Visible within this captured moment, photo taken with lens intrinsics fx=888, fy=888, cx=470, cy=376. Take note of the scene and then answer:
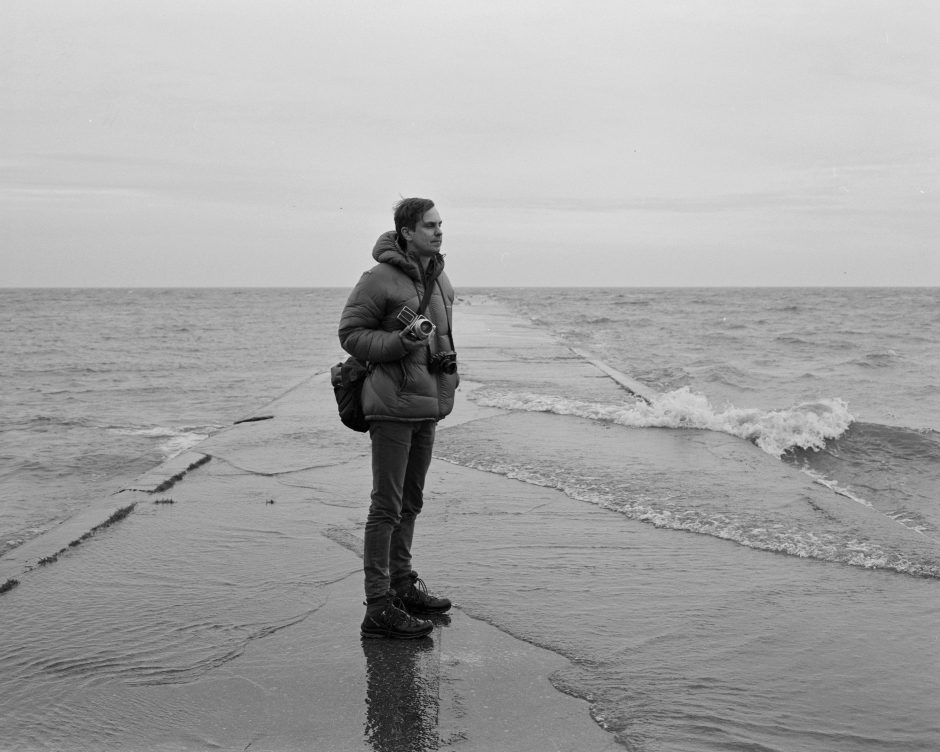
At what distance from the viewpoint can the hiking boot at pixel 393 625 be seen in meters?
3.72

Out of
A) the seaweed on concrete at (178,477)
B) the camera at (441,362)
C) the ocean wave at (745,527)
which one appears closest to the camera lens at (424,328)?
the camera at (441,362)

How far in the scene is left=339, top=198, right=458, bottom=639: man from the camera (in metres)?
3.70

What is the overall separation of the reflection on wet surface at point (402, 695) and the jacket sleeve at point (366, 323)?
119cm

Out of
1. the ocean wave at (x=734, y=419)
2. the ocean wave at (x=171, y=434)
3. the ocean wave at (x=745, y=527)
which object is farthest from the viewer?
the ocean wave at (x=171, y=434)

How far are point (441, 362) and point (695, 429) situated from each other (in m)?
6.21

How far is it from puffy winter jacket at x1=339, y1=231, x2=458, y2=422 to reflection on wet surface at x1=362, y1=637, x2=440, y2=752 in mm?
950

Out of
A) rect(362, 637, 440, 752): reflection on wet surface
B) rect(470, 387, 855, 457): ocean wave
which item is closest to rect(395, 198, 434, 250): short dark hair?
rect(362, 637, 440, 752): reflection on wet surface

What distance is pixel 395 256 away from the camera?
3707mm

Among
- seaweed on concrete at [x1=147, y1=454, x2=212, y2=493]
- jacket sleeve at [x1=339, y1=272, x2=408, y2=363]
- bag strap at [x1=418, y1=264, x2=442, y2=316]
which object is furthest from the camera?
seaweed on concrete at [x1=147, y1=454, x2=212, y2=493]

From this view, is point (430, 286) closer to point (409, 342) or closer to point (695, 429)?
point (409, 342)

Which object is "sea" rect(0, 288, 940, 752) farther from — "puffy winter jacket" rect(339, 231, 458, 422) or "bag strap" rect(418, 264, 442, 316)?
"bag strap" rect(418, 264, 442, 316)

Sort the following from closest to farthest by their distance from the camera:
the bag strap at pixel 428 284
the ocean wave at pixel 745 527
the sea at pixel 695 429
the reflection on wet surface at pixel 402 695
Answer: the reflection on wet surface at pixel 402 695 → the sea at pixel 695 429 → the bag strap at pixel 428 284 → the ocean wave at pixel 745 527

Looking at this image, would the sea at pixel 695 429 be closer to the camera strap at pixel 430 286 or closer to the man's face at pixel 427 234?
the camera strap at pixel 430 286

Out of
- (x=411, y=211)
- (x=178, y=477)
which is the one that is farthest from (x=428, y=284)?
(x=178, y=477)
